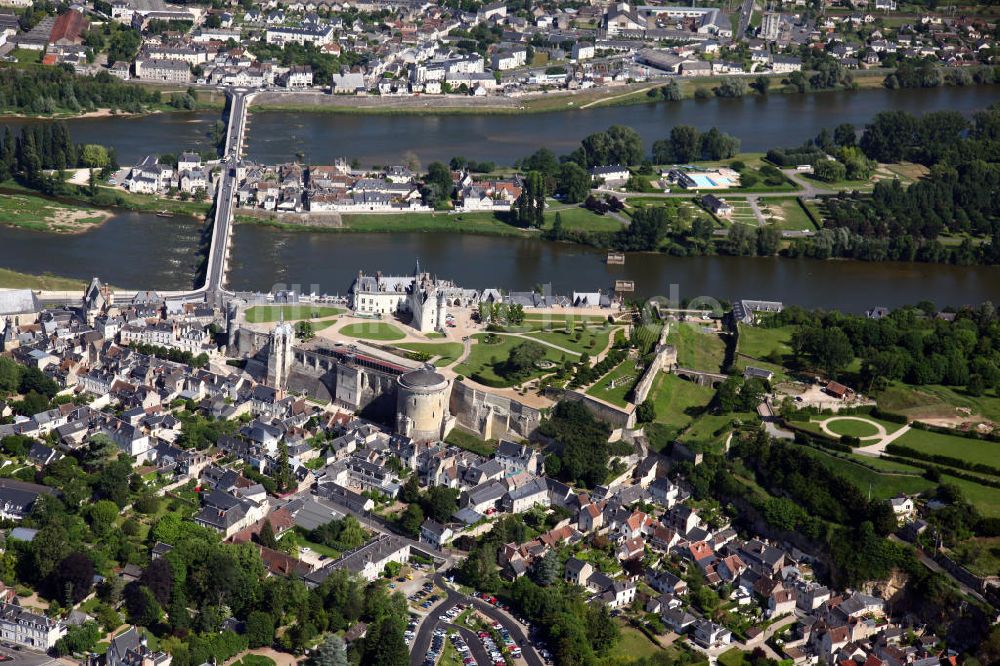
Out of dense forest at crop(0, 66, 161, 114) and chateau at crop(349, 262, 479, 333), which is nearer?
chateau at crop(349, 262, 479, 333)

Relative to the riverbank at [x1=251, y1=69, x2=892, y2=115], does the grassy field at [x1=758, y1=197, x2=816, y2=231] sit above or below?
below

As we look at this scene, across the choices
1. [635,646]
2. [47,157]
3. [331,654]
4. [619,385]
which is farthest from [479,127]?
[331,654]

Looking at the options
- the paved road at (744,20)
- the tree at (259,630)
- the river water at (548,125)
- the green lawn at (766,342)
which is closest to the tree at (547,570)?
the tree at (259,630)

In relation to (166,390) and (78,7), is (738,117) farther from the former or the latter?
(166,390)

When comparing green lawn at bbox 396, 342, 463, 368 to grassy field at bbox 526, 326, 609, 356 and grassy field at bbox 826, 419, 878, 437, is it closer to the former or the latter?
grassy field at bbox 526, 326, 609, 356

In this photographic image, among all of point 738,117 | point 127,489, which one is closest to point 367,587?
point 127,489

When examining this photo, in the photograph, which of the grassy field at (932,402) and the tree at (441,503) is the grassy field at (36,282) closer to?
the tree at (441,503)

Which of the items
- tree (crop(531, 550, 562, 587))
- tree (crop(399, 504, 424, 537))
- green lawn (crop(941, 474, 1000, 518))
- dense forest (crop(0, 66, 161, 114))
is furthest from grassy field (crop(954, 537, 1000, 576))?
dense forest (crop(0, 66, 161, 114))
